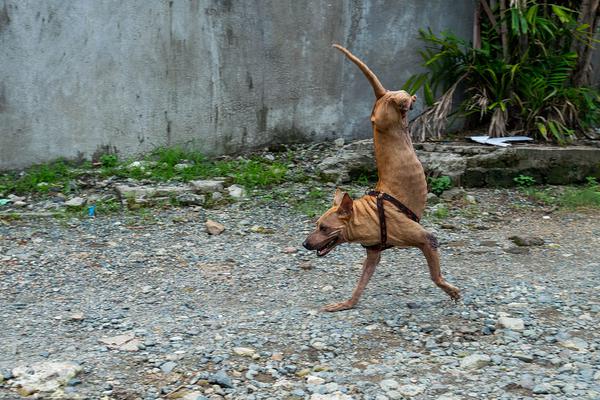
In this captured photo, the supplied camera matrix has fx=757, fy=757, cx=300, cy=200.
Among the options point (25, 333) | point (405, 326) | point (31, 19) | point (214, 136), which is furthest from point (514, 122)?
point (25, 333)

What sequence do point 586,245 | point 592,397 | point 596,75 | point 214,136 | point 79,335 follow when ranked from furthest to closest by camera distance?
point 596,75 → point 214,136 → point 586,245 → point 79,335 → point 592,397

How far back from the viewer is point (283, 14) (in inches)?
299

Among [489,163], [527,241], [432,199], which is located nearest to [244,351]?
[527,241]

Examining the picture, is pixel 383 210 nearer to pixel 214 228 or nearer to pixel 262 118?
pixel 214 228

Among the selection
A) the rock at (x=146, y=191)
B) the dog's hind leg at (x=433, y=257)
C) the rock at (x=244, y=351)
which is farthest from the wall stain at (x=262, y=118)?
the rock at (x=244, y=351)

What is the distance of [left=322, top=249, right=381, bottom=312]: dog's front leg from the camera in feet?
13.9

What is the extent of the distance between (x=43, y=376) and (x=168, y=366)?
570 millimetres

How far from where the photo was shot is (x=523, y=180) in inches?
281

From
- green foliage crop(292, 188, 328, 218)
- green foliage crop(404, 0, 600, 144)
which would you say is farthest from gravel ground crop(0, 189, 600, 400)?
green foliage crop(404, 0, 600, 144)

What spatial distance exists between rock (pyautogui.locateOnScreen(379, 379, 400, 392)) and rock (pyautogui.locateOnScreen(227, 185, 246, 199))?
3.34 metres

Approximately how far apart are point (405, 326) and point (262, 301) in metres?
0.90

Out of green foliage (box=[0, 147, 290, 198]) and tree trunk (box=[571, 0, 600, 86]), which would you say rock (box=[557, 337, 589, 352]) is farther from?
tree trunk (box=[571, 0, 600, 86])

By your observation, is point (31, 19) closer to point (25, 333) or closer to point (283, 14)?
point (283, 14)

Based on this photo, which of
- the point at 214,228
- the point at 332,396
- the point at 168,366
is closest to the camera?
the point at 332,396
